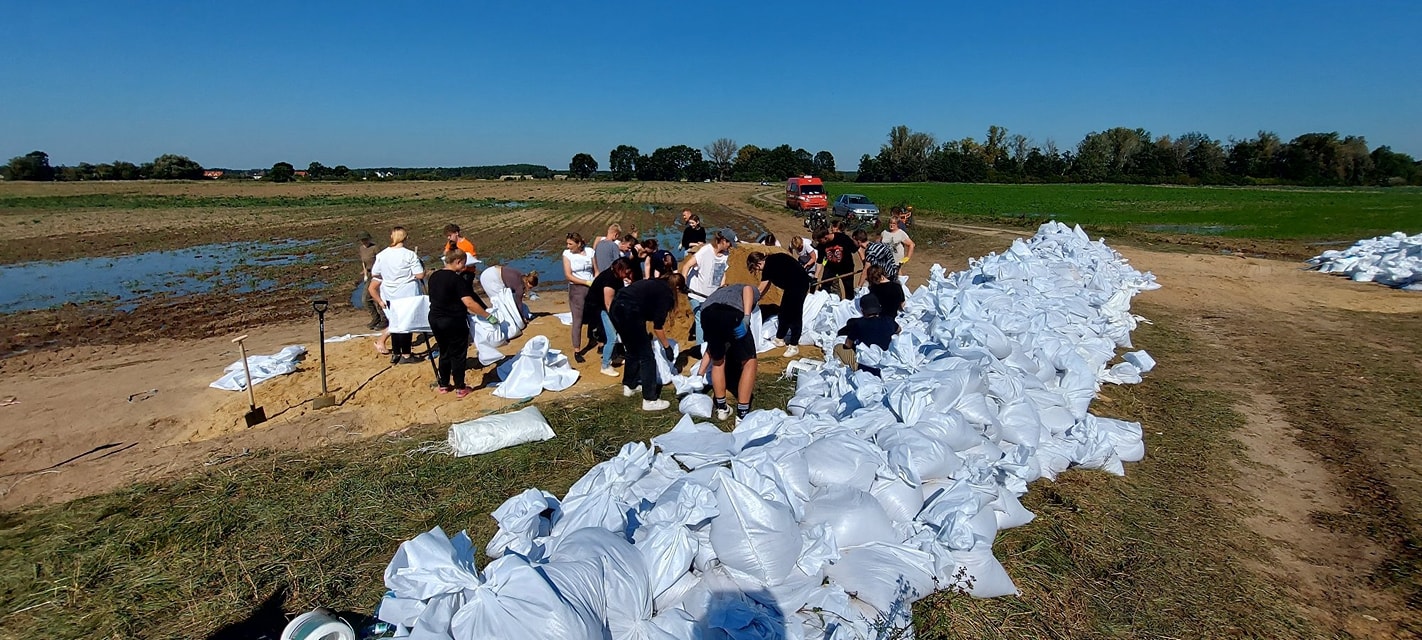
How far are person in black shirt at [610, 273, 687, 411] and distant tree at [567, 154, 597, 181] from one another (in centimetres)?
8970

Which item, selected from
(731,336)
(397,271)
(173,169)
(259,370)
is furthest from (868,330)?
(173,169)

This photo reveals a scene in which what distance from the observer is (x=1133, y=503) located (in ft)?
→ 10.7

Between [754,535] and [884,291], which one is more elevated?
[884,291]

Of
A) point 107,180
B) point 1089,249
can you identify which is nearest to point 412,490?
point 1089,249

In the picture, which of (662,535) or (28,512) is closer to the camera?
(662,535)

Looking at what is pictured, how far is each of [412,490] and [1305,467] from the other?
5.09 metres

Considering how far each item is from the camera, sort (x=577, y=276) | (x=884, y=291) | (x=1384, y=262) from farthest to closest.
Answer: (x=1384, y=262)
(x=577, y=276)
(x=884, y=291)

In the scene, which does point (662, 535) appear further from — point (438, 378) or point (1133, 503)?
point (438, 378)

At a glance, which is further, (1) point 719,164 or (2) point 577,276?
(1) point 719,164

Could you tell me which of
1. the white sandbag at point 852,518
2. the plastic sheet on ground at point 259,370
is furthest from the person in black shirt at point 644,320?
the plastic sheet on ground at point 259,370

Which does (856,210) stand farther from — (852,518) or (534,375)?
(852,518)

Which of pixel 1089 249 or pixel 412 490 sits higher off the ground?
pixel 1089 249

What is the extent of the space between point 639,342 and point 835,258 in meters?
2.97

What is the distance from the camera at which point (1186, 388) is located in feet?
16.2
